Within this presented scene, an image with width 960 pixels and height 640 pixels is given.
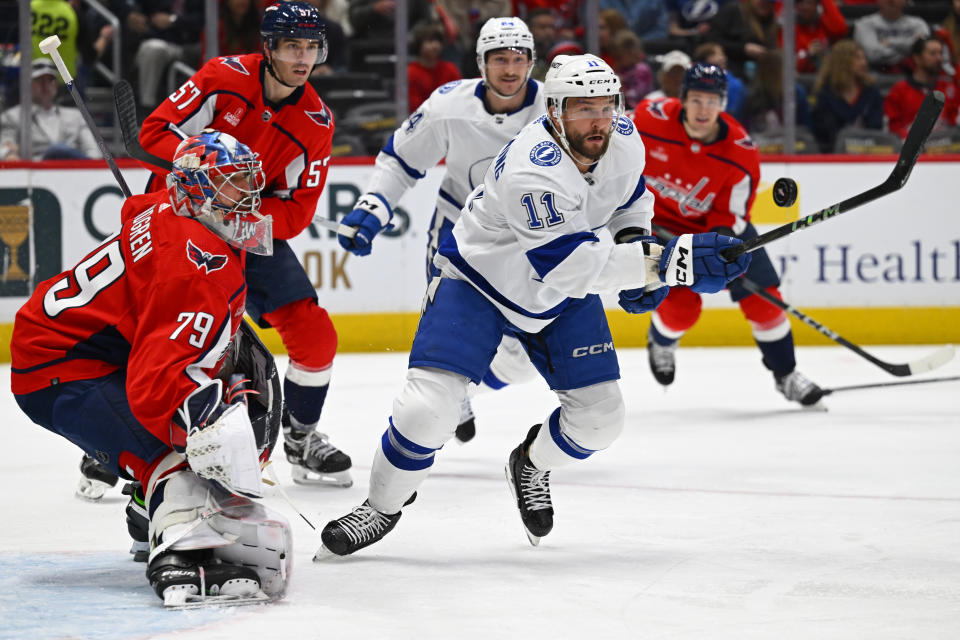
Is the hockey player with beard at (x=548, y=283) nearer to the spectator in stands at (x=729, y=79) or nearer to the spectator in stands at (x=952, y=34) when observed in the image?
the spectator in stands at (x=729, y=79)

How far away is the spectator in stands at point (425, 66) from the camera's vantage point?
6.69 m

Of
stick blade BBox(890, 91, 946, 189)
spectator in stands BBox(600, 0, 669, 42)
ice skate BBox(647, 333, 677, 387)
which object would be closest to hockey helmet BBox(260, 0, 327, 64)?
stick blade BBox(890, 91, 946, 189)

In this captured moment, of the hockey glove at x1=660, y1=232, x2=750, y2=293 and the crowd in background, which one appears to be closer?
the hockey glove at x1=660, y1=232, x2=750, y2=293

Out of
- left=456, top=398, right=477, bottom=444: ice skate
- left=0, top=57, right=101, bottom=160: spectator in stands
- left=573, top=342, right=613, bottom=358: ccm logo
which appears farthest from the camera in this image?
left=0, top=57, right=101, bottom=160: spectator in stands

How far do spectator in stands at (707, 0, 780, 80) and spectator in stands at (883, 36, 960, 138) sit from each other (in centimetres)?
72

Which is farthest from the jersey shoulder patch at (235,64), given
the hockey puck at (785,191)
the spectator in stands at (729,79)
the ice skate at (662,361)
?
the spectator in stands at (729,79)

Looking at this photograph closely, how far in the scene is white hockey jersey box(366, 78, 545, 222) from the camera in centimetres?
416

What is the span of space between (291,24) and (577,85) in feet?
3.92

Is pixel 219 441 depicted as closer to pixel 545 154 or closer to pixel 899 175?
pixel 545 154

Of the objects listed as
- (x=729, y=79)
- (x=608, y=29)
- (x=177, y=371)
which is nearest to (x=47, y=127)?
(x=608, y=29)

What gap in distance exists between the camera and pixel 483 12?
6.96 m

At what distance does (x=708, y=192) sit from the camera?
5160mm

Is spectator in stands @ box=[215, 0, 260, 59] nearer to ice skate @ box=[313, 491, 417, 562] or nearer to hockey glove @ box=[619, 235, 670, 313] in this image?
hockey glove @ box=[619, 235, 670, 313]

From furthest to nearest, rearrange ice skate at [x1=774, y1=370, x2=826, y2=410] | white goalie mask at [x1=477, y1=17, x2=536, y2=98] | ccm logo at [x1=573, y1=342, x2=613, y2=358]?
1. ice skate at [x1=774, y1=370, x2=826, y2=410]
2. white goalie mask at [x1=477, y1=17, x2=536, y2=98]
3. ccm logo at [x1=573, y1=342, x2=613, y2=358]
